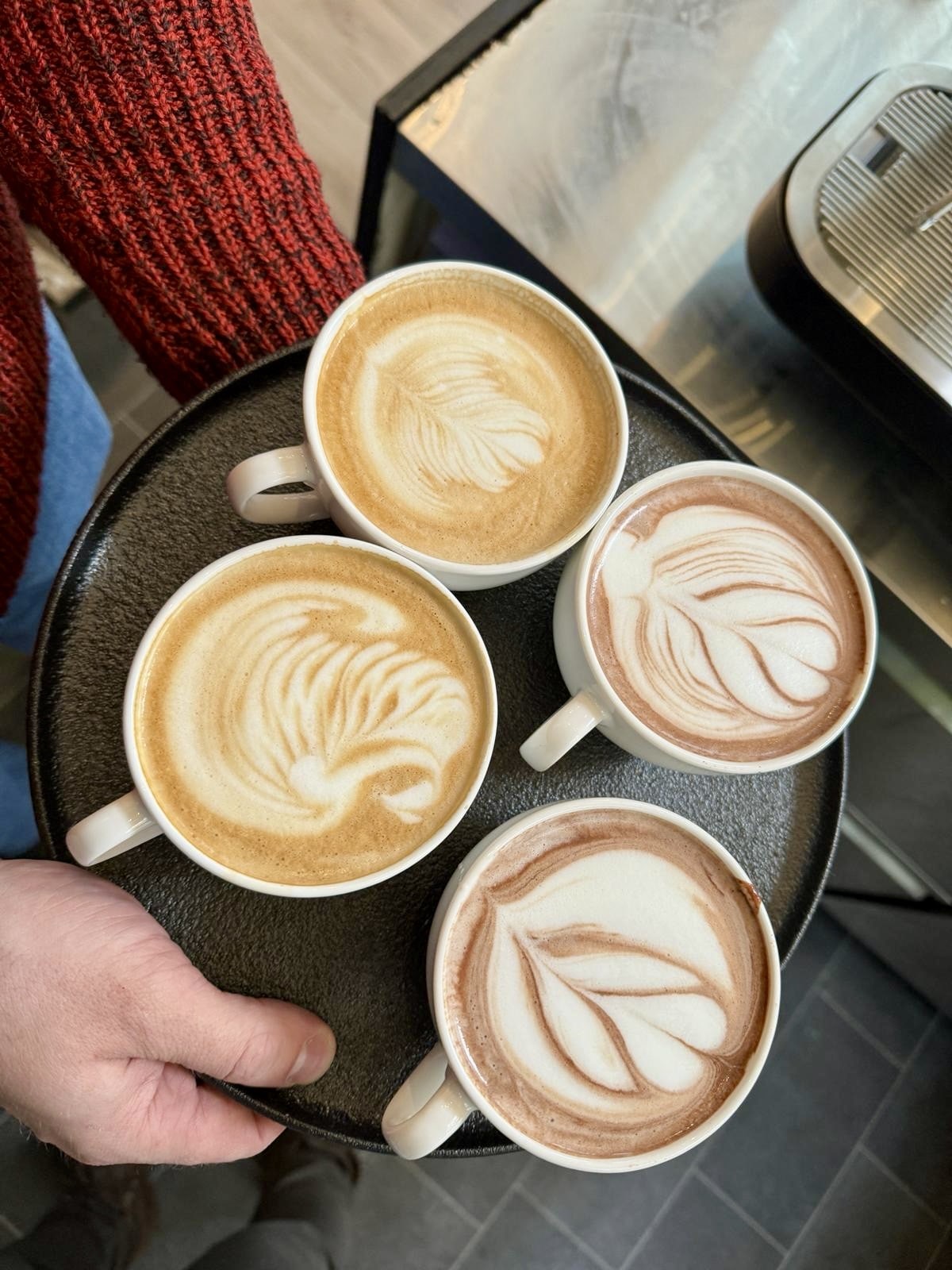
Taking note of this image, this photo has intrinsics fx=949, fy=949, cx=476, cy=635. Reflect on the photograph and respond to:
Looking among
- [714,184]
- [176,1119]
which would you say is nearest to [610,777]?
[176,1119]

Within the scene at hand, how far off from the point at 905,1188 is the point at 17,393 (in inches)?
60.5

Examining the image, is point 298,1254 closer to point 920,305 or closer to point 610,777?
point 610,777

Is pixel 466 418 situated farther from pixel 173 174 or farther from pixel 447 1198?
pixel 447 1198

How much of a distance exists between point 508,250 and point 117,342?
0.73 meters

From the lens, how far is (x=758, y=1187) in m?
1.36

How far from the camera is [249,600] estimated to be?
58 cm

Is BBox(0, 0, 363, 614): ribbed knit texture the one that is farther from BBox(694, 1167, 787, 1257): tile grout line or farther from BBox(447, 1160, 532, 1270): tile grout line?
BBox(694, 1167, 787, 1257): tile grout line

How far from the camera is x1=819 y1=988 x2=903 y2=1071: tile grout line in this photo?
4.70ft

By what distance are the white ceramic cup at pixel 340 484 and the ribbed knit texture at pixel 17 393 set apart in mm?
230

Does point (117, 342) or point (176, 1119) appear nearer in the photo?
point (176, 1119)

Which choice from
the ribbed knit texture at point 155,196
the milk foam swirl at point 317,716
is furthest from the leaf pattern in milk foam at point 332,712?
the ribbed knit texture at point 155,196

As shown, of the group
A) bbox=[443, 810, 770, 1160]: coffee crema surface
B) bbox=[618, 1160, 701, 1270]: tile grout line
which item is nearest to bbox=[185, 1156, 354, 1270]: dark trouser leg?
bbox=[618, 1160, 701, 1270]: tile grout line

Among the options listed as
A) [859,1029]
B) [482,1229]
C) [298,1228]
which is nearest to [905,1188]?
[859,1029]

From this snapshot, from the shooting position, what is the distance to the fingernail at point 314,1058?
59cm
